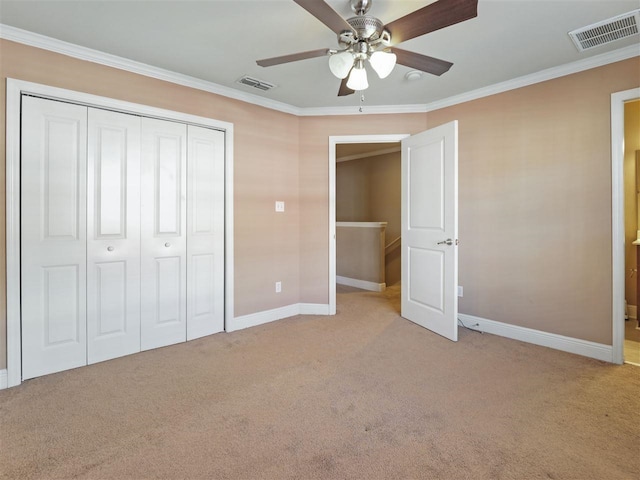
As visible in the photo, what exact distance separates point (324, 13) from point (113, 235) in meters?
2.27

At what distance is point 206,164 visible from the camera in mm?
3236

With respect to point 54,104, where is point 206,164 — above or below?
below

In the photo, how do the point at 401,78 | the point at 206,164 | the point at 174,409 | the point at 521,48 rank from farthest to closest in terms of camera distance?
the point at 206,164 < the point at 401,78 < the point at 521,48 < the point at 174,409

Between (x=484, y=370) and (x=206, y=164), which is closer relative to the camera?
(x=484, y=370)

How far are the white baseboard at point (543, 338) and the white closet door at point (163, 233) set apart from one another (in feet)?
9.44

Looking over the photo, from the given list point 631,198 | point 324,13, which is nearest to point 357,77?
point 324,13

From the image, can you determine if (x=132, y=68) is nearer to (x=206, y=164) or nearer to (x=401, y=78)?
(x=206, y=164)

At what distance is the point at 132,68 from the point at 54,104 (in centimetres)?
66

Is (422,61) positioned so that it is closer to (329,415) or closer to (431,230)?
(431,230)

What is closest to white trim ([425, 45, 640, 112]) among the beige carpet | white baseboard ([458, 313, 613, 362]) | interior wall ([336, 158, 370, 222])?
white baseboard ([458, 313, 613, 362])

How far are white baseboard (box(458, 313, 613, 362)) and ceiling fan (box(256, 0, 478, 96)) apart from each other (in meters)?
2.43

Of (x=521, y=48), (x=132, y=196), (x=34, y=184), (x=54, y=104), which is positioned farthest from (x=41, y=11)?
(x=521, y=48)

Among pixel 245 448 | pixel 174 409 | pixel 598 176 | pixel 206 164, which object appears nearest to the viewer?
pixel 245 448

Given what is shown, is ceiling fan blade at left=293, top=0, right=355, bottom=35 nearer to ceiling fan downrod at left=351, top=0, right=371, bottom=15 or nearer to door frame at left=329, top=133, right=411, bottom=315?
ceiling fan downrod at left=351, top=0, right=371, bottom=15
